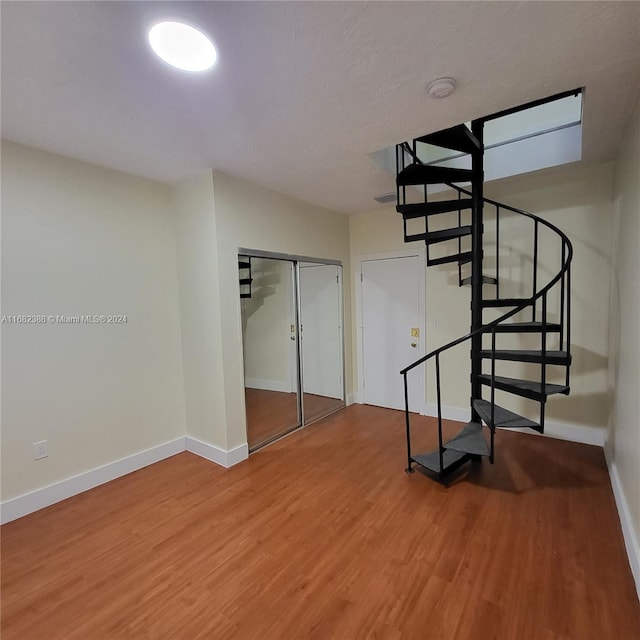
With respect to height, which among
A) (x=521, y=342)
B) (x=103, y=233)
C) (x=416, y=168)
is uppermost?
(x=416, y=168)

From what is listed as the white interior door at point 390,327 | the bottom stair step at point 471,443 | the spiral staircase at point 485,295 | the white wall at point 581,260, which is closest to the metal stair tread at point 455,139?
the spiral staircase at point 485,295

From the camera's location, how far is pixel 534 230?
3.24 meters

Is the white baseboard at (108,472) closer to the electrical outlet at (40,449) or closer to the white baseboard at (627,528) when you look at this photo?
the electrical outlet at (40,449)

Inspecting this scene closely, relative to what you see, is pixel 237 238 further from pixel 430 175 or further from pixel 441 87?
pixel 441 87

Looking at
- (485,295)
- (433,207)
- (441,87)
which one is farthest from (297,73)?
(485,295)

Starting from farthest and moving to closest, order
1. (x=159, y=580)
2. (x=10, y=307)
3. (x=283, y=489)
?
1. (x=283, y=489)
2. (x=10, y=307)
3. (x=159, y=580)

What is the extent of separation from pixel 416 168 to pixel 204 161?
1.68 meters

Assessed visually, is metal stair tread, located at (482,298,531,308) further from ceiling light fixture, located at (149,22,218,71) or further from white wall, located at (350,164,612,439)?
ceiling light fixture, located at (149,22,218,71)

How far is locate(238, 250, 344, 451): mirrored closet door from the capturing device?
398cm

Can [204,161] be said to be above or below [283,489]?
above

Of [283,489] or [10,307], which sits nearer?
[10,307]

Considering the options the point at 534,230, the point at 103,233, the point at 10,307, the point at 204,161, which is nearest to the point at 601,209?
the point at 534,230

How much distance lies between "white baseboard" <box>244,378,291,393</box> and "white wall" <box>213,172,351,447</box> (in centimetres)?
136

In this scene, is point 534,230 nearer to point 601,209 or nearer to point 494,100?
point 601,209
